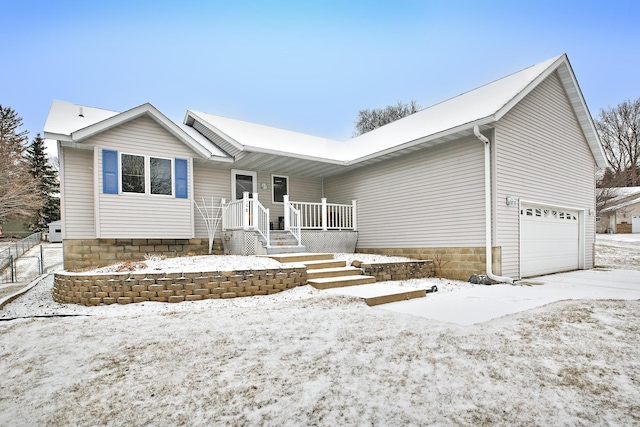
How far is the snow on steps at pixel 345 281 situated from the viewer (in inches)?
241

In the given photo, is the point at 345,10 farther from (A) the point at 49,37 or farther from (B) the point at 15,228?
(B) the point at 15,228

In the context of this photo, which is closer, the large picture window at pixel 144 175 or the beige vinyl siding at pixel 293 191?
the large picture window at pixel 144 175

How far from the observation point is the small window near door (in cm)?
1227

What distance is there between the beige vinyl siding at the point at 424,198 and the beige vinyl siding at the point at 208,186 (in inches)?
171

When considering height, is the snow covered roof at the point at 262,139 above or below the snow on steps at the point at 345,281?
above

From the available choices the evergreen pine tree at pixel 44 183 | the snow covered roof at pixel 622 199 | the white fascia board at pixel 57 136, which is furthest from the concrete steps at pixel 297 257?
the evergreen pine tree at pixel 44 183

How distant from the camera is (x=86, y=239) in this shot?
8844mm

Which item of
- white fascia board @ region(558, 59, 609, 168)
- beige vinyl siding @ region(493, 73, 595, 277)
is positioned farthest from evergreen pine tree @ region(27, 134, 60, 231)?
white fascia board @ region(558, 59, 609, 168)

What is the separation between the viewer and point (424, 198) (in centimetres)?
965

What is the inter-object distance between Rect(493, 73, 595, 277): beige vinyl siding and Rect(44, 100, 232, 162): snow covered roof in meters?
7.71

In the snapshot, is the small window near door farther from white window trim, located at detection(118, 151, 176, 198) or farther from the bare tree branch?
the bare tree branch

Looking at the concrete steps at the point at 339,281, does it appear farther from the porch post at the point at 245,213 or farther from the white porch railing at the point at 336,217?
the white porch railing at the point at 336,217

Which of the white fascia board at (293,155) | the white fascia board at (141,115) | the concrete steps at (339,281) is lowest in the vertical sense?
the concrete steps at (339,281)

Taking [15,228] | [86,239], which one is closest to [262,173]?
[86,239]
